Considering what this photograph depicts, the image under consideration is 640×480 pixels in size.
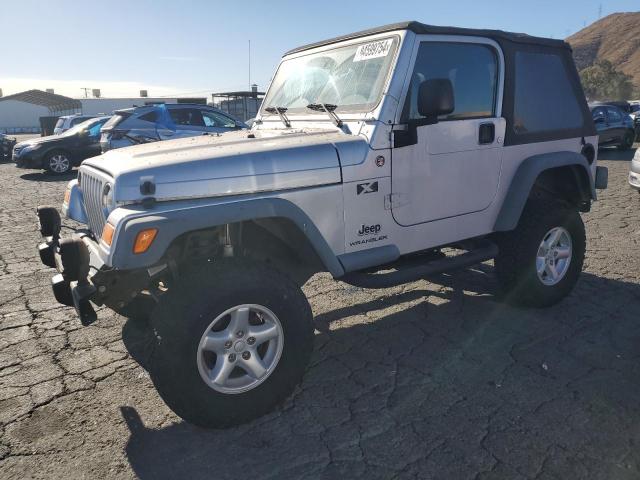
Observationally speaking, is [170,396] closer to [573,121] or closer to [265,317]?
[265,317]

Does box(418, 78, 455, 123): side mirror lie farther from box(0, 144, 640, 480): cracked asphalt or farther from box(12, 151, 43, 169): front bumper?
box(12, 151, 43, 169): front bumper

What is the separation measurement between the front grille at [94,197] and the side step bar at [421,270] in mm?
1496

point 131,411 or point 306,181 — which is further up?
point 306,181

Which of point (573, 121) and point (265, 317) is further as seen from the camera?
point (573, 121)

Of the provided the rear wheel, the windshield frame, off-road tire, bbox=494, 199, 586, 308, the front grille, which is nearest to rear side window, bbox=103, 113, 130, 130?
the rear wheel

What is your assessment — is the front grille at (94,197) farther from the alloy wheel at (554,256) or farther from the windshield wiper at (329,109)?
the alloy wheel at (554,256)

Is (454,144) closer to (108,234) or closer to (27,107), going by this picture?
(108,234)

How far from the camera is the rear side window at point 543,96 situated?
13.2 feet

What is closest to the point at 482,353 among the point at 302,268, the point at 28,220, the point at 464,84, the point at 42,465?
the point at 302,268

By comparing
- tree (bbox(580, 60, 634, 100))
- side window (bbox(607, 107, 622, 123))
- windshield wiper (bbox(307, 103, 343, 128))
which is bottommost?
windshield wiper (bbox(307, 103, 343, 128))

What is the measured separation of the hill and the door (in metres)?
88.9

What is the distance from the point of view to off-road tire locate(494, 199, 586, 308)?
4.11 metres

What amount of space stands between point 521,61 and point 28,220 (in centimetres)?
744

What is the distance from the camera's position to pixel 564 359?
3479 mm
